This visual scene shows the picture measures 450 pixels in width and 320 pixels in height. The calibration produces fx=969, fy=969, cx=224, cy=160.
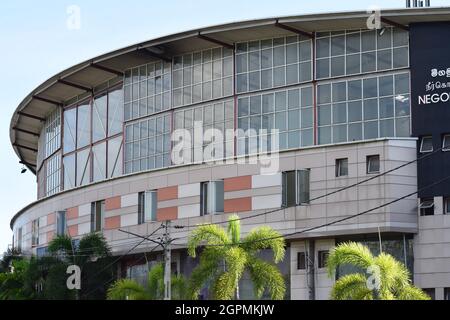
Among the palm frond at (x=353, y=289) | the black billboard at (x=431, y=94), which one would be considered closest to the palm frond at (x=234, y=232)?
the palm frond at (x=353, y=289)

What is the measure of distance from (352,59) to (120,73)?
17174mm

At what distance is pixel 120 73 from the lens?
2458 inches

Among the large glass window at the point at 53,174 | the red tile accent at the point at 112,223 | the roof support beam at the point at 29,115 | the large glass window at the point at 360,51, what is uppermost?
the roof support beam at the point at 29,115

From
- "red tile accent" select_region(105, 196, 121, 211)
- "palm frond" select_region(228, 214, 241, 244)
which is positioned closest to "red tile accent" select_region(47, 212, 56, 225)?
"red tile accent" select_region(105, 196, 121, 211)

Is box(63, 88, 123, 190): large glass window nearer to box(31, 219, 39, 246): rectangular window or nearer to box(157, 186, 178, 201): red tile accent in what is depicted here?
box(31, 219, 39, 246): rectangular window

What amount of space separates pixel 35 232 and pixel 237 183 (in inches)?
922

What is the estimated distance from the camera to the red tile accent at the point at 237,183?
5266 cm

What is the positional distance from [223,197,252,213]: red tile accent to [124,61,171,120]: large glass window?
9016 millimetres

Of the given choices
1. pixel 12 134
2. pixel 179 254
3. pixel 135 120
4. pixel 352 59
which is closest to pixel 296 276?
pixel 179 254

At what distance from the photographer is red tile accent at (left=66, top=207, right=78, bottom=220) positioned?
210ft

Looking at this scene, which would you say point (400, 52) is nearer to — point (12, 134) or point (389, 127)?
point (389, 127)

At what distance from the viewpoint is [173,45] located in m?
57.6

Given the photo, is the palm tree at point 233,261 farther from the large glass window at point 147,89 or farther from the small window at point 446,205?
the large glass window at point 147,89

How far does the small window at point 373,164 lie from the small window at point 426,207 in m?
2.76
